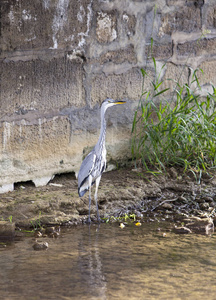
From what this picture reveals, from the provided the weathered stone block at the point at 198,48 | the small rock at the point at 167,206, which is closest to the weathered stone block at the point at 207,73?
the weathered stone block at the point at 198,48

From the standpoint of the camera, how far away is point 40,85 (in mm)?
3998

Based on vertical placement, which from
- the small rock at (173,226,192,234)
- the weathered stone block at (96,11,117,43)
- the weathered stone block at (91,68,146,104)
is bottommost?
the small rock at (173,226,192,234)

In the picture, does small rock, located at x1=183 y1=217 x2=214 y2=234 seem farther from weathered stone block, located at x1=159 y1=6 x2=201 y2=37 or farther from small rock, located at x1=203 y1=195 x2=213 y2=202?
weathered stone block, located at x1=159 y1=6 x2=201 y2=37

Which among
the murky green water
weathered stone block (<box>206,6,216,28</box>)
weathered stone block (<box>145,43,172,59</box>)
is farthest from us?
weathered stone block (<box>206,6,216,28</box>)

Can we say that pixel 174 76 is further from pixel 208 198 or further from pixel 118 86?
pixel 208 198

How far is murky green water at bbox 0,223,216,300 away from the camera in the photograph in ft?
8.09

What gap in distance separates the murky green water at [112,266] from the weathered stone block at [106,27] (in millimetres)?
1619

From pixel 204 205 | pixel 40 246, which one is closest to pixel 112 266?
pixel 40 246

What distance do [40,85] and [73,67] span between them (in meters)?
0.32

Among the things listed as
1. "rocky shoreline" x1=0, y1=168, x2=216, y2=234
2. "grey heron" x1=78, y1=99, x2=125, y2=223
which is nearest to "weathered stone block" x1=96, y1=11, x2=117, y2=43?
"grey heron" x1=78, y1=99, x2=125, y2=223

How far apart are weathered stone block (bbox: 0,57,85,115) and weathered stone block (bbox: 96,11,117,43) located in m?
0.32

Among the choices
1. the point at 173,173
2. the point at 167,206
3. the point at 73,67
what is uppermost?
the point at 73,67

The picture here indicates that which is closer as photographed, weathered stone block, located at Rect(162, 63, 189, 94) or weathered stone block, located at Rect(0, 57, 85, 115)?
weathered stone block, located at Rect(0, 57, 85, 115)

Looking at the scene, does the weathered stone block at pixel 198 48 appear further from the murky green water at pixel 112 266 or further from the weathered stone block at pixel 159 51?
the murky green water at pixel 112 266
